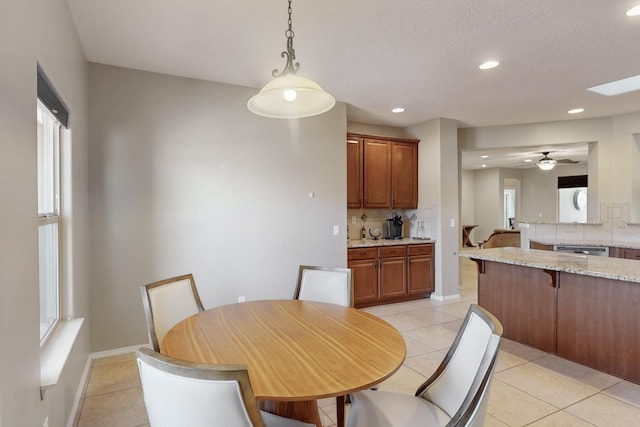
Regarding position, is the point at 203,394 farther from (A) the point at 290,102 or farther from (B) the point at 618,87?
(B) the point at 618,87

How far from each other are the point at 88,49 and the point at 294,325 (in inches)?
111

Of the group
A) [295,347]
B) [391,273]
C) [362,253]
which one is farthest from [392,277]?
[295,347]

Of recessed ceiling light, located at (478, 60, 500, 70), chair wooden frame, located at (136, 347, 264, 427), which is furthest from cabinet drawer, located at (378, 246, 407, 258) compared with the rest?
chair wooden frame, located at (136, 347, 264, 427)

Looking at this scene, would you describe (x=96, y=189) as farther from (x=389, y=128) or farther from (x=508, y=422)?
(x=389, y=128)

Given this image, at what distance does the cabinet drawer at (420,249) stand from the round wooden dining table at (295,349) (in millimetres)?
3003

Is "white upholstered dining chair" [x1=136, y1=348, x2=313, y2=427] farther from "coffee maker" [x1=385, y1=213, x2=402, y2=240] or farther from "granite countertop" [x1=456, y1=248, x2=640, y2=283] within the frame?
"coffee maker" [x1=385, y1=213, x2=402, y2=240]

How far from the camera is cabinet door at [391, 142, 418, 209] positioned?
5.16 metres

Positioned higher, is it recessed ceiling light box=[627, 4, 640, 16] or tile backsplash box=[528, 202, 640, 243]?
recessed ceiling light box=[627, 4, 640, 16]

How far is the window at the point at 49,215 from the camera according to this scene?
6.38 ft

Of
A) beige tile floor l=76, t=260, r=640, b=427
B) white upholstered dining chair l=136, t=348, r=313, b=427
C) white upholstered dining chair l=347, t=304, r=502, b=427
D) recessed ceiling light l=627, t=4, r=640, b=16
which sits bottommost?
beige tile floor l=76, t=260, r=640, b=427

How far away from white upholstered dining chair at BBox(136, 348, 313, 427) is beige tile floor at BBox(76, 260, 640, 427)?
4.81 ft

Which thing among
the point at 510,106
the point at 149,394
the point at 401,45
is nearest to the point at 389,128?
the point at 510,106

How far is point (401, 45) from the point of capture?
8.97 ft

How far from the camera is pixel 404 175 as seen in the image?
5234 millimetres
